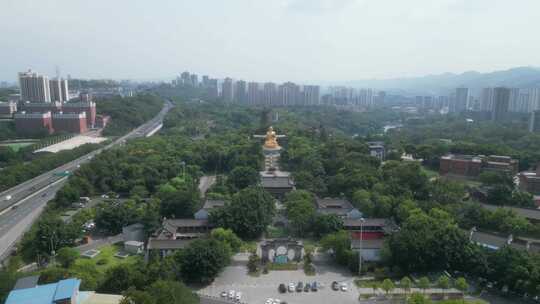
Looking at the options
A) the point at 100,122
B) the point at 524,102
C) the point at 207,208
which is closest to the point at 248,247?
the point at 207,208

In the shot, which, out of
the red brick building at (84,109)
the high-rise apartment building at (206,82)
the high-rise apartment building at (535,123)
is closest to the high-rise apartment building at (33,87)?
the red brick building at (84,109)

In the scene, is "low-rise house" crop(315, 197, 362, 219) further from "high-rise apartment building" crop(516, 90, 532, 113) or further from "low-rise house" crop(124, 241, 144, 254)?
"high-rise apartment building" crop(516, 90, 532, 113)

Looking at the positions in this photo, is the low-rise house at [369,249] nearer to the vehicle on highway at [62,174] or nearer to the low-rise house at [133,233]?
the low-rise house at [133,233]

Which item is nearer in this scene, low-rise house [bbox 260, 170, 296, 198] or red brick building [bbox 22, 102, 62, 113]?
low-rise house [bbox 260, 170, 296, 198]

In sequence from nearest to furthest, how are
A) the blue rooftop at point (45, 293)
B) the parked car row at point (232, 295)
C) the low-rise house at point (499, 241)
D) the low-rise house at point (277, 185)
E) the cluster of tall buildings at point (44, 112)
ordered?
the blue rooftop at point (45, 293)
the parked car row at point (232, 295)
the low-rise house at point (499, 241)
the low-rise house at point (277, 185)
the cluster of tall buildings at point (44, 112)

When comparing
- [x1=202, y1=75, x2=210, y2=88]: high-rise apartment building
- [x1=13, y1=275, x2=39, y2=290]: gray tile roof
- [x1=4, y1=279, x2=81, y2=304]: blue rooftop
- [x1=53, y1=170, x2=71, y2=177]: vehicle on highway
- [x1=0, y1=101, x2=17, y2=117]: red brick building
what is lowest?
[x1=53, y1=170, x2=71, y2=177]: vehicle on highway

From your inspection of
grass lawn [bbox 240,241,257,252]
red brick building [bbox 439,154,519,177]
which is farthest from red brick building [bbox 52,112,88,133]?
red brick building [bbox 439,154,519,177]

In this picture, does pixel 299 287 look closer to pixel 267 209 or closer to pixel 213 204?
pixel 267 209

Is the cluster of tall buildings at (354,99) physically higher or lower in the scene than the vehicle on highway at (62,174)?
higher
